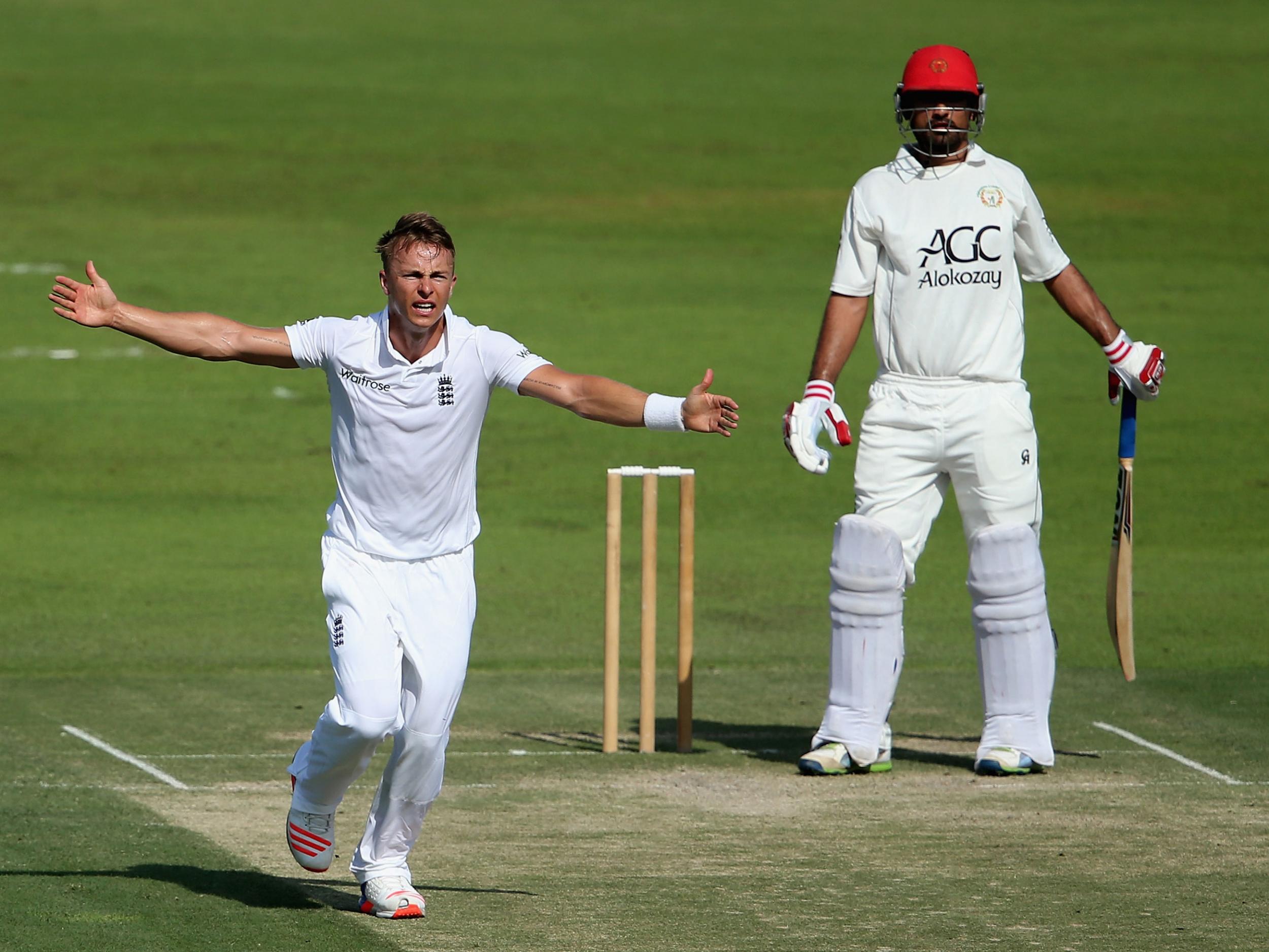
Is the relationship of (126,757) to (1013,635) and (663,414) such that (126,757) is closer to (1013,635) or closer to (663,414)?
(663,414)

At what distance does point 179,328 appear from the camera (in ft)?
19.2

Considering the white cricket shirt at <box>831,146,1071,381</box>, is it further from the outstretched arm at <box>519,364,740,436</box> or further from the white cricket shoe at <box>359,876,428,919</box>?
the white cricket shoe at <box>359,876,428,919</box>

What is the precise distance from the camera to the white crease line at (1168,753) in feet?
24.8

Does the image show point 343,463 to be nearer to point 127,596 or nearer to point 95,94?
point 127,596

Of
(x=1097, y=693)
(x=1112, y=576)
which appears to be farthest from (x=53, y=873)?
(x=1097, y=693)

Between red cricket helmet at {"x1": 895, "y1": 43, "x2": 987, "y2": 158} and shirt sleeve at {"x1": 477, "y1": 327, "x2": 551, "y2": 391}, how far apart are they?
7.70 ft

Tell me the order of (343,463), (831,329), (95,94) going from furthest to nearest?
1. (95,94)
2. (831,329)
3. (343,463)

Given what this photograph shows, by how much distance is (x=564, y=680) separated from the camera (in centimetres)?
949

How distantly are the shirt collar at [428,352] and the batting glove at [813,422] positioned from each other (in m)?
1.32

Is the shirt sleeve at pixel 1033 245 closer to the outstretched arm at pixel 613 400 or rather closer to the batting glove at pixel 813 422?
the batting glove at pixel 813 422

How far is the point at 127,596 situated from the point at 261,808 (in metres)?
4.73

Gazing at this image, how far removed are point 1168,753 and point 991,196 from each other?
2.02m

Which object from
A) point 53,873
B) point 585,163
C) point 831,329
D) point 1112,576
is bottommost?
point 53,873

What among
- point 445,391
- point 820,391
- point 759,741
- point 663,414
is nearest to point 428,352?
point 445,391
